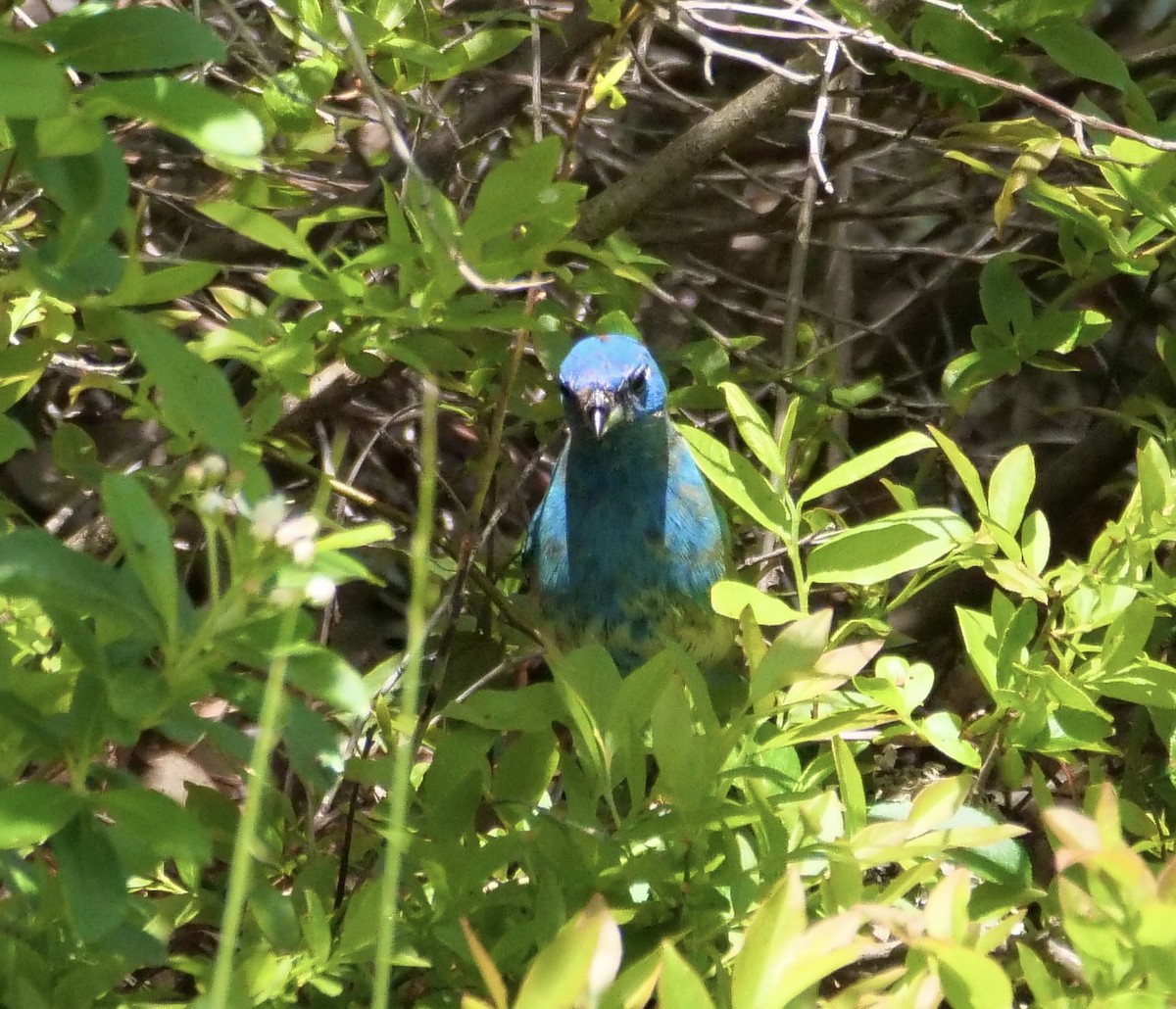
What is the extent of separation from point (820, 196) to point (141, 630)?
2.29 meters

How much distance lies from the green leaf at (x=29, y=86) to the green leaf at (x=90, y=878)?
0.54 m

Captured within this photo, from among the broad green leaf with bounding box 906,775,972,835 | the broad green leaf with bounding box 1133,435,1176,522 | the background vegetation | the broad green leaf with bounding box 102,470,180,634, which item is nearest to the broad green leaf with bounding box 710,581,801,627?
the background vegetation

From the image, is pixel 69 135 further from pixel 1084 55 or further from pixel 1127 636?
pixel 1084 55

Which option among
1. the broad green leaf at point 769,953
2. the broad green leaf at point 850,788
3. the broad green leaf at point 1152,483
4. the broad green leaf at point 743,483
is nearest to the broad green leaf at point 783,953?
the broad green leaf at point 769,953

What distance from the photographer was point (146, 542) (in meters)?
1.07

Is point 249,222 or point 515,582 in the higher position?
point 249,222

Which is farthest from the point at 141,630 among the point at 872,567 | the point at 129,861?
Answer: the point at 872,567

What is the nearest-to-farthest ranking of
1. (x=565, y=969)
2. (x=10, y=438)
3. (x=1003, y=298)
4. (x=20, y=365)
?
Result: (x=565, y=969)
(x=10, y=438)
(x=20, y=365)
(x=1003, y=298)

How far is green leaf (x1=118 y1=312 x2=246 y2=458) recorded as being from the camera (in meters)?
1.18

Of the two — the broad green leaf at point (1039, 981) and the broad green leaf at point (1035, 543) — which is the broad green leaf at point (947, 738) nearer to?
the broad green leaf at point (1035, 543)

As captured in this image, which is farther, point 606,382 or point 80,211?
point 606,382

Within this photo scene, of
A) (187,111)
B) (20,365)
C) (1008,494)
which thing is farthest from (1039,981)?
(20,365)

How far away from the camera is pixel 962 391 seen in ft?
7.44

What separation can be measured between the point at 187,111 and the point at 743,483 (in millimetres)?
793
